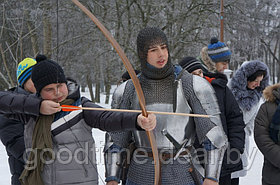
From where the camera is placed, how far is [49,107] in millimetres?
1699

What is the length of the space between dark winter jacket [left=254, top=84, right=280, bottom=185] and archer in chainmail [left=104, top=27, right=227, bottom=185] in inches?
25.2

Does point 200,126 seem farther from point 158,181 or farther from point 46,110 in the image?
point 46,110

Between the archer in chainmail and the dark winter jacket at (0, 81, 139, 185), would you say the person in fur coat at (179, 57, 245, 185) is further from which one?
the dark winter jacket at (0, 81, 139, 185)

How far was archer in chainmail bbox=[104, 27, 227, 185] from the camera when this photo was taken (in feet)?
6.29

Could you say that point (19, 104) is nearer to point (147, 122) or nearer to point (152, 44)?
point (147, 122)

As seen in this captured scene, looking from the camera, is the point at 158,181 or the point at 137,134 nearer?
the point at 158,181

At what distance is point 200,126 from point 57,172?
2.72 ft

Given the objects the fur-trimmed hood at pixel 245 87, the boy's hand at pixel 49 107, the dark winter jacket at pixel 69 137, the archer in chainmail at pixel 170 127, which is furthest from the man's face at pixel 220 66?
the boy's hand at pixel 49 107

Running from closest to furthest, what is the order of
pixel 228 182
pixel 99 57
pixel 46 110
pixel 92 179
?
1. pixel 46 110
2. pixel 92 179
3. pixel 228 182
4. pixel 99 57

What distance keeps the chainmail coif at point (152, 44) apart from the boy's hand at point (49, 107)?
0.60 metres

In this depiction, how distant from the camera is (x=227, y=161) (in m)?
2.63

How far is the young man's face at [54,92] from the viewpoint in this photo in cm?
179

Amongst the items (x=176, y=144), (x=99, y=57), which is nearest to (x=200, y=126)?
(x=176, y=144)

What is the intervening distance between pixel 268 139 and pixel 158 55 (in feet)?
3.70
